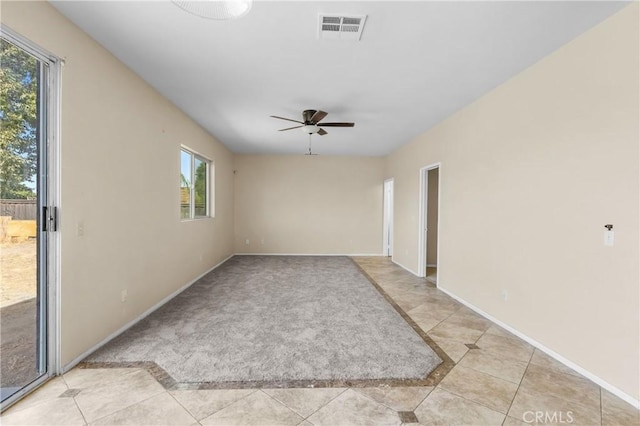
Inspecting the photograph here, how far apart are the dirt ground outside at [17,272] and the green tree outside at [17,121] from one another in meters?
0.35

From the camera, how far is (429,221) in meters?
6.14

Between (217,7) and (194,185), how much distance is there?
3.89 m

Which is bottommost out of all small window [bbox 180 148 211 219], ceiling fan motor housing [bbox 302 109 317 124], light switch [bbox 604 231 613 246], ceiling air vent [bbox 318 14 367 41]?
light switch [bbox 604 231 613 246]

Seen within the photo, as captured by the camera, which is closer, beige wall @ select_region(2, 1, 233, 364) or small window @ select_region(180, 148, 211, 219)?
beige wall @ select_region(2, 1, 233, 364)

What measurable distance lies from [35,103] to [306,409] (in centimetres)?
279

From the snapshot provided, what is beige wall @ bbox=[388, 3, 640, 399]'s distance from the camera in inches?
75.9

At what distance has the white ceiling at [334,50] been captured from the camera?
6.43ft

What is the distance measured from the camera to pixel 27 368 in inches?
77.3

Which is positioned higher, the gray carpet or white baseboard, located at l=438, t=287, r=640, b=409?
white baseboard, located at l=438, t=287, r=640, b=409

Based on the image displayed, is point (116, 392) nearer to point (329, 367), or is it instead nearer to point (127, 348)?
point (127, 348)

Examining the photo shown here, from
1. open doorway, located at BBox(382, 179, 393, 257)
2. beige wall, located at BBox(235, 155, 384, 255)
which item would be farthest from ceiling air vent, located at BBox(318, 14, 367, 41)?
open doorway, located at BBox(382, 179, 393, 257)

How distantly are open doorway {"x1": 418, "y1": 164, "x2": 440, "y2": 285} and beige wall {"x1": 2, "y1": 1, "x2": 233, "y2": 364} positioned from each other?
162 inches

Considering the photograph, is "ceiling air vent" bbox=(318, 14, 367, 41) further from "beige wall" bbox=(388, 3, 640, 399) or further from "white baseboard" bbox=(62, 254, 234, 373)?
"white baseboard" bbox=(62, 254, 234, 373)

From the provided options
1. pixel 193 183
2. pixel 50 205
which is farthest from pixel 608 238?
pixel 193 183
